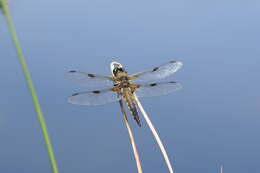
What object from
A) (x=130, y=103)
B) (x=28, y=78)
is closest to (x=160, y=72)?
(x=130, y=103)

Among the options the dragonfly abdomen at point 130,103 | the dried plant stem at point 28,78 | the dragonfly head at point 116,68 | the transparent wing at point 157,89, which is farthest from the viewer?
the transparent wing at point 157,89

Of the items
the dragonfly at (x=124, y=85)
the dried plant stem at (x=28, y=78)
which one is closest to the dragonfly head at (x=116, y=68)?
the dragonfly at (x=124, y=85)

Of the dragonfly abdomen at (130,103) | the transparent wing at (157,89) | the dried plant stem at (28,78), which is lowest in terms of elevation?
the dried plant stem at (28,78)

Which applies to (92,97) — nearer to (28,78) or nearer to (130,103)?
(130,103)

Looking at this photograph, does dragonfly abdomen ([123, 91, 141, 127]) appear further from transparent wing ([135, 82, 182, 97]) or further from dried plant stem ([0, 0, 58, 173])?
dried plant stem ([0, 0, 58, 173])

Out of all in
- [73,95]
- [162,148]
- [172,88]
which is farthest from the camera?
[172,88]

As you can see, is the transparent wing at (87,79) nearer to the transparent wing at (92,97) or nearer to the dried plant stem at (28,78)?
the transparent wing at (92,97)

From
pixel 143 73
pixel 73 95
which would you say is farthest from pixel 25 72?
pixel 143 73

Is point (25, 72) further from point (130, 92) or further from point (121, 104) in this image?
point (130, 92)

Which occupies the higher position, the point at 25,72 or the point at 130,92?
the point at 130,92
